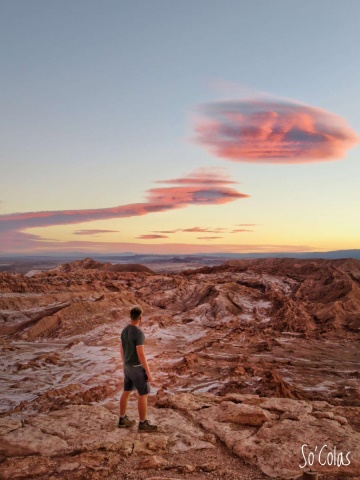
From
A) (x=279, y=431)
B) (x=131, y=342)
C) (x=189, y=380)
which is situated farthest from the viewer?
(x=189, y=380)

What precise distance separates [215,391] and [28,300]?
1940 cm

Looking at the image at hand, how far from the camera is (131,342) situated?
6.31 m

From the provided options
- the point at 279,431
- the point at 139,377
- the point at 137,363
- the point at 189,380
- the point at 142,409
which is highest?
the point at 137,363

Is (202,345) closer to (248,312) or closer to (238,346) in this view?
(238,346)

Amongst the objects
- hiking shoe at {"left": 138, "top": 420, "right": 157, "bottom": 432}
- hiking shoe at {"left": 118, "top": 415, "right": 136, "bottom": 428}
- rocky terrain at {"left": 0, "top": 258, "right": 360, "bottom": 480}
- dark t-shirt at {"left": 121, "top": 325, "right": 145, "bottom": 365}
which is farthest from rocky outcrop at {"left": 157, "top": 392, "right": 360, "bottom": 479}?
dark t-shirt at {"left": 121, "top": 325, "right": 145, "bottom": 365}

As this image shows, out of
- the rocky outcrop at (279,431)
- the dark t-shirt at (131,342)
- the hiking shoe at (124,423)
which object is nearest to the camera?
the rocky outcrop at (279,431)

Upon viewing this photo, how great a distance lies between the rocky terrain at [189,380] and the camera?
549 cm

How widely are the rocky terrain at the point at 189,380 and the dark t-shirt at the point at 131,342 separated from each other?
1122 mm

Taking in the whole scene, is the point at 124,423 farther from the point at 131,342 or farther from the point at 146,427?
the point at 131,342

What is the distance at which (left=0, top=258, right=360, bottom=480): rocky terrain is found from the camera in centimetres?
549

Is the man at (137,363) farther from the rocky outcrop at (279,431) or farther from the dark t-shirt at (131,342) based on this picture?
the rocky outcrop at (279,431)

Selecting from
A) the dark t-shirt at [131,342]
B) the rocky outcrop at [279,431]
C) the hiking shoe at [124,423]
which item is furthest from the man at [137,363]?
the rocky outcrop at [279,431]

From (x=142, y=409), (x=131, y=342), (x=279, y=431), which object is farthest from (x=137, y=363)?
(x=279, y=431)

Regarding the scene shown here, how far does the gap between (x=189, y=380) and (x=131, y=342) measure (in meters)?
7.85
